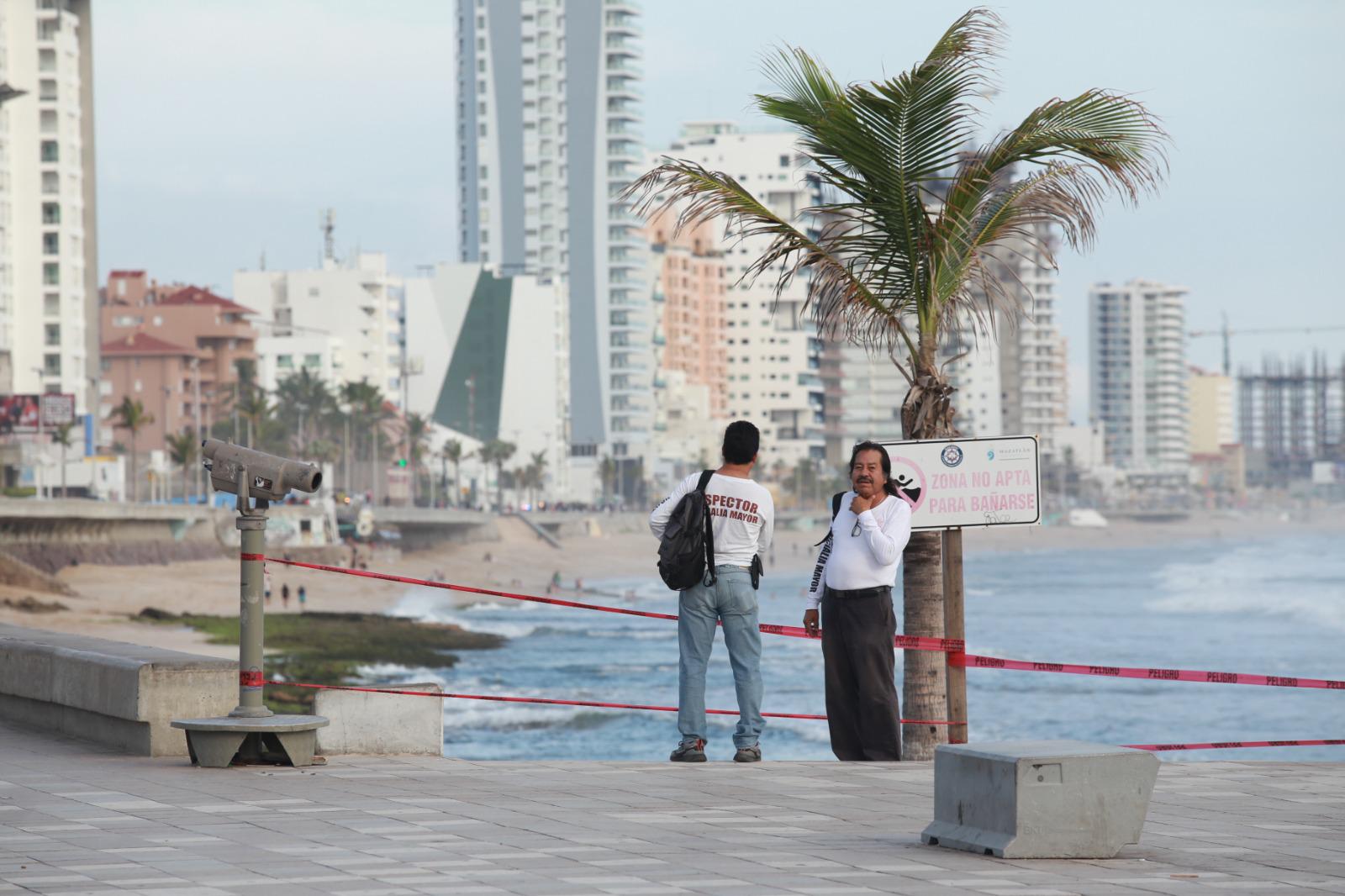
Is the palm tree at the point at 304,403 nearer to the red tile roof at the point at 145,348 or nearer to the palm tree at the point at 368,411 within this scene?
the palm tree at the point at 368,411

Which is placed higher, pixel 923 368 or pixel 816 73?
pixel 816 73

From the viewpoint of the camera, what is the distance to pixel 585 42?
173500mm

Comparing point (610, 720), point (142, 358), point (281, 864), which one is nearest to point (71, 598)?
point (610, 720)

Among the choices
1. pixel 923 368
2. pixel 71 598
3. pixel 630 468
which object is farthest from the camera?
pixel 630 468

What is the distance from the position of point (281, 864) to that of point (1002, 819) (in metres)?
2.50

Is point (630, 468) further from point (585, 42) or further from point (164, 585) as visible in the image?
point (164, 585)

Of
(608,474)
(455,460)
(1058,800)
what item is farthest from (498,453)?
(1058,800)

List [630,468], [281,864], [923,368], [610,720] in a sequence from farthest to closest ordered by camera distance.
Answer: [630,468], [610,720], [923,368], [281,864]

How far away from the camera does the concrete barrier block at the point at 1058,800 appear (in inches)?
248

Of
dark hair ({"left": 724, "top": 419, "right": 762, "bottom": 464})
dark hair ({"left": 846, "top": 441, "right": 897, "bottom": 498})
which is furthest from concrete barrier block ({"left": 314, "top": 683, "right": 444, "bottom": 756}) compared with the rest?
dark hair ({"left": 846, "top": 441, "right": 897, "bottom": 498})

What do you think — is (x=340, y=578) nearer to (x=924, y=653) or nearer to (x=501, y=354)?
(x=501, y=354)

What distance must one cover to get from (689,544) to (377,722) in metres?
1.97

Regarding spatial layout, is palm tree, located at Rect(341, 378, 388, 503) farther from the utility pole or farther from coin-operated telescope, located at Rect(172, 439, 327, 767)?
coin-operated telescope, located at Rect(172, 439, 327, 767)

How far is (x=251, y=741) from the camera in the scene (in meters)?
8.68
